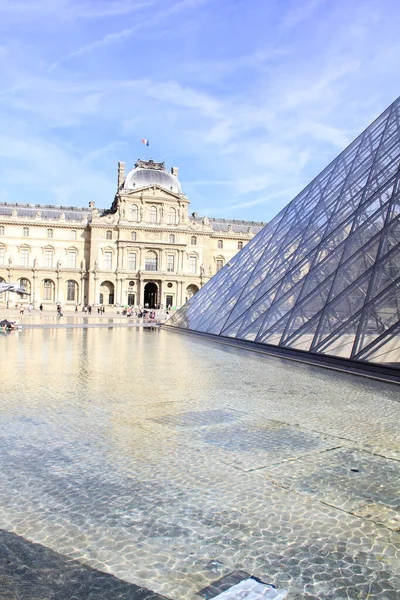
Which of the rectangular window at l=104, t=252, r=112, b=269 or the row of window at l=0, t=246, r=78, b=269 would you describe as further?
the rectangular window at l=104, t=252, r=112, b=269

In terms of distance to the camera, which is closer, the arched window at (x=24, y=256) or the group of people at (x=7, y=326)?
the group of people at (x=7, y=326)

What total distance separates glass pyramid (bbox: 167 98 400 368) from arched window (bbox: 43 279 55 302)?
149 feet

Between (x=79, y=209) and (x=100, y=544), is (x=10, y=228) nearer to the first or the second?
(x=79, y=209)

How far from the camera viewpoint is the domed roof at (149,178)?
209ft

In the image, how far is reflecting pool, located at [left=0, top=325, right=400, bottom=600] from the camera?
2.77m

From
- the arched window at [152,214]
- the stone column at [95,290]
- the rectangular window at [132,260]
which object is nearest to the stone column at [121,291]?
the rectangular window at [132,260]

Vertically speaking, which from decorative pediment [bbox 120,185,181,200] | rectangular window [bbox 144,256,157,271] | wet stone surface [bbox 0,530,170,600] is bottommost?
wet stone surface [bbox 0,530,170,600]

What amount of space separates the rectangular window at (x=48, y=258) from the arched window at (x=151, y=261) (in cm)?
A: 1202

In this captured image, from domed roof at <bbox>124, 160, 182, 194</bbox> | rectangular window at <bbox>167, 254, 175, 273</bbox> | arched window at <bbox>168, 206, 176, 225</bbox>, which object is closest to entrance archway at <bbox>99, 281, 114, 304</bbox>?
rectangular window at <bbox>167, 254, 175, 273</bbox>

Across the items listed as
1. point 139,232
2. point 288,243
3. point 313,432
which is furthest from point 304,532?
point 139,232

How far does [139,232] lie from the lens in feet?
203

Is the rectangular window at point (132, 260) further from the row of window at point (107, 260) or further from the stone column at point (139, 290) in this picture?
the stone column at point (139, 290)

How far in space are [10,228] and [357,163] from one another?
53.9 metres

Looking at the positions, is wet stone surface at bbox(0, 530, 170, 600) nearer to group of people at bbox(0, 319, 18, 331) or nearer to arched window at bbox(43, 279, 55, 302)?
group of people at bbox(0, 319, 18, 331)
